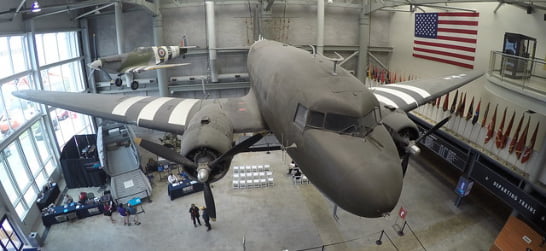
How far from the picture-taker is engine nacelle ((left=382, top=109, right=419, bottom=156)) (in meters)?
9.59

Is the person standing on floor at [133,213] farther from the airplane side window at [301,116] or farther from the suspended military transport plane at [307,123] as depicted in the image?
the airplane side window at [301,116]

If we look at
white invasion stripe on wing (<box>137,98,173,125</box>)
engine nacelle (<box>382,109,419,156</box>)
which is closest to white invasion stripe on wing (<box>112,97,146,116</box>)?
white invasion stripe on wing (<box>137,98,173,125</box>)

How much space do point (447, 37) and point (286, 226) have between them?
13.4 m

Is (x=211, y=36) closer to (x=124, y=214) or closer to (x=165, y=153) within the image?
(x=124, y=214)

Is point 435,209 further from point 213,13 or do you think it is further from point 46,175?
point 46,175

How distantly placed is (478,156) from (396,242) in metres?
5.27

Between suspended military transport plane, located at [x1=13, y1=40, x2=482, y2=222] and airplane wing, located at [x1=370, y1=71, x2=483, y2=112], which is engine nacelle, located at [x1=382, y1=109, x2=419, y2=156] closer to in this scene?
suspended military transport plane, located at [x1=13, y1=40, x2=482, y2=222]

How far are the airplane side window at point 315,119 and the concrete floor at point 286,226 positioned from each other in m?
6.03

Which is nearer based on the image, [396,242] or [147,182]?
[396,242]

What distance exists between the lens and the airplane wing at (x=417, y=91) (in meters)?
12.4

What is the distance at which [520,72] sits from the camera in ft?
33.8

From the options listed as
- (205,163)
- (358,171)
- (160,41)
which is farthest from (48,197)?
(358,171)

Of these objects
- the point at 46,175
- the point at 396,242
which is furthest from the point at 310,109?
the point at 46,175

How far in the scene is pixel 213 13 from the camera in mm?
20172
